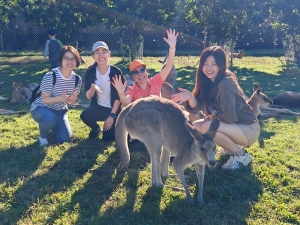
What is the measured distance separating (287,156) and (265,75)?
20.8ft

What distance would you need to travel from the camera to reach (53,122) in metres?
4.00

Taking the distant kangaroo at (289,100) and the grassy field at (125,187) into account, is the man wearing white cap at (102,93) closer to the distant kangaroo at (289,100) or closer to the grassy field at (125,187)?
the grassy field at (125,187)

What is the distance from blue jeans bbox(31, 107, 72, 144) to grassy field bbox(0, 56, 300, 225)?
0.44 ft

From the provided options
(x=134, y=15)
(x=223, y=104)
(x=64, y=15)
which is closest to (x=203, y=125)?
(x=223, y=104)

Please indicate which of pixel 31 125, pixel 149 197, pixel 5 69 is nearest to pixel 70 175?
pixel 149 197

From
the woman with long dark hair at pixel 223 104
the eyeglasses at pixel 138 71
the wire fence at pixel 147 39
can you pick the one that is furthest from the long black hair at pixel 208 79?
the wire fence at pixel 147 39

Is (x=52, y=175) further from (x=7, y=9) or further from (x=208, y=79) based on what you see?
(x=7, y=9)

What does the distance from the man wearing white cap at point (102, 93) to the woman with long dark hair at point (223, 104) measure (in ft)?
3.22

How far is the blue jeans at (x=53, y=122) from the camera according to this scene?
3.96 metres

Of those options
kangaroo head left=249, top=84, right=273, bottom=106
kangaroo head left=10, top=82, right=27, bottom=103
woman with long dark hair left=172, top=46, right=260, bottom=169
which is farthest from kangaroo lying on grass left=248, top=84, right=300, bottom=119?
kangaroo head left=10, top=82, right=27, bottom=103

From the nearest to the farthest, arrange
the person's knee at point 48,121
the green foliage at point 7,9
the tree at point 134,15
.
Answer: the person's knee at point 48,121 < the tree at point 134,15 < the green foliage at point 7,9

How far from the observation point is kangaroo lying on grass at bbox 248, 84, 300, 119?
4.86m

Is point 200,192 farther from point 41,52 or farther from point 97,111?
point 41,52

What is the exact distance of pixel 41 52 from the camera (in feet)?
47.2
